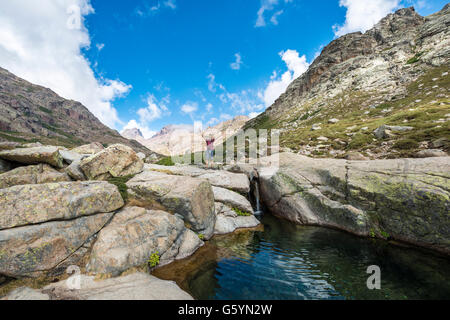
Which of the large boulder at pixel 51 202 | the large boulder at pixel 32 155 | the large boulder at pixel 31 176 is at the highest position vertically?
the large boulder at pixel 32 155

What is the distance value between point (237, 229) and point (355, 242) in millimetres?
8029

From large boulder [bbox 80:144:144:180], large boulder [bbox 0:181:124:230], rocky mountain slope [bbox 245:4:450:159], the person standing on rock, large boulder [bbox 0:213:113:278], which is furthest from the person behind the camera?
the person standing on rock

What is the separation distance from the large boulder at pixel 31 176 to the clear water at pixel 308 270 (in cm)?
960

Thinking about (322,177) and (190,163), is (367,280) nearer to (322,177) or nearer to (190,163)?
(322,177)

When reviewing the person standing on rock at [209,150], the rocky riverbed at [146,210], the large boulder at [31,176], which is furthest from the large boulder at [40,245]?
the person standing on rock at [209,150]

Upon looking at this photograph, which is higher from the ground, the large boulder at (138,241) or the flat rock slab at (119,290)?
the large boulder at (138,241)

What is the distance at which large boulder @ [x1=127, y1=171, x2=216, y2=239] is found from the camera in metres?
11.9

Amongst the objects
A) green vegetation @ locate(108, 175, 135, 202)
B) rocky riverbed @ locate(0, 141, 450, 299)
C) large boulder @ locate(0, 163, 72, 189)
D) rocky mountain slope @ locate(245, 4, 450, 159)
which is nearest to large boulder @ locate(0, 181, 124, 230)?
rocky riverbed @ locate(0, 141, 450, 299)

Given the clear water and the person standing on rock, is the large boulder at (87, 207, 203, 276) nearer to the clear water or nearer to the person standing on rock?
the clear water

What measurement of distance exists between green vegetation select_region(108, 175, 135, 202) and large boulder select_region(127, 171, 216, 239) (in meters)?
0.28

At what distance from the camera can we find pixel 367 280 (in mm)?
7766

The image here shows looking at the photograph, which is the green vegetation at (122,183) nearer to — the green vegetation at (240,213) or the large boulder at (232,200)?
the large boulder at (232,200)

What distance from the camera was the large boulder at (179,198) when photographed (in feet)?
39.1
